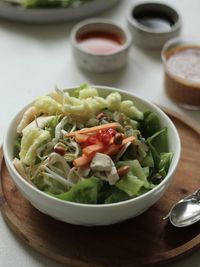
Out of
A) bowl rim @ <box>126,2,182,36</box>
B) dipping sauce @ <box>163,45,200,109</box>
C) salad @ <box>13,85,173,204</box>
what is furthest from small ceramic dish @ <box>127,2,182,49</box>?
salad @ <box>13,85,173,204</box>

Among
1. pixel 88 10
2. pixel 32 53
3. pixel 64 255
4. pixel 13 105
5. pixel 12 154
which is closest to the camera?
pixel 64 255

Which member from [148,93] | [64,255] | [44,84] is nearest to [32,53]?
[44,84]

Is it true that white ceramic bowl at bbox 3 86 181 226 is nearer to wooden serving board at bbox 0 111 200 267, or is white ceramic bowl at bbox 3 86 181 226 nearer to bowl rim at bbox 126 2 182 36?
wooden serving board at bbox 0 111 200 267

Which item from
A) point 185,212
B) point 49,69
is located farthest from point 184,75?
point 185,212

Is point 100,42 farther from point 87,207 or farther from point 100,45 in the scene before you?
point 87,207

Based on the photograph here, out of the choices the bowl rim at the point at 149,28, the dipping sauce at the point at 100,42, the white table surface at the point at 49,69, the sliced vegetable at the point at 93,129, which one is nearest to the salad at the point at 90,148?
the sliced vegetable at the point at 93,129

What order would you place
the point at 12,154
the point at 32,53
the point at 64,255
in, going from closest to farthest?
the point at 64,255
the point at 12,154
the point at 32,53

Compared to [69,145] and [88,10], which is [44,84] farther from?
[69,145]
